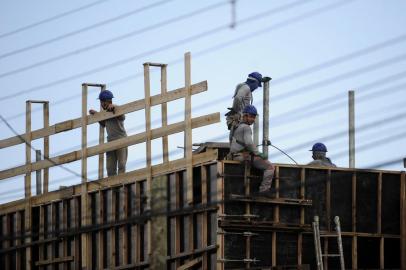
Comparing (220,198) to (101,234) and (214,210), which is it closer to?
(214,210)

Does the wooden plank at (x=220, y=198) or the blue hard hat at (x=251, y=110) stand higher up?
the blue hard hat at (x=251, y=110)

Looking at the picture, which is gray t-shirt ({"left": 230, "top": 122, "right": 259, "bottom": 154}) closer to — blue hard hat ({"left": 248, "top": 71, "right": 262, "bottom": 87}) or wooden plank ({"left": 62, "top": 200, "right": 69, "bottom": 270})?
blue hard hat ({"left": 248, "top": 71, "right": 262, "bottom": 87})

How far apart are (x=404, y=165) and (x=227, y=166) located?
4.26 m

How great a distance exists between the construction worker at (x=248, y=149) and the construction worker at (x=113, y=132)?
12.7 feet

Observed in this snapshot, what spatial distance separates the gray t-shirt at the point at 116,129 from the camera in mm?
34875

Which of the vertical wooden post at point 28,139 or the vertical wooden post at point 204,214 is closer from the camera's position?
the vertical wooden post at point 204,214

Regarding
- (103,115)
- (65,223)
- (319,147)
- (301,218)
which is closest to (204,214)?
(301,218)

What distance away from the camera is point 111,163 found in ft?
115

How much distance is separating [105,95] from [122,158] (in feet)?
4.75

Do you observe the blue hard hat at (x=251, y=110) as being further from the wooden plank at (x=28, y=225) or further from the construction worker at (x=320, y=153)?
the wooden plank at (x=28, y=225)

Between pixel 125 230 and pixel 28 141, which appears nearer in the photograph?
pixel 125 230

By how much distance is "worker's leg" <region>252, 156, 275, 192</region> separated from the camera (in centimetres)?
3155

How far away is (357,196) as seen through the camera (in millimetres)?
33344

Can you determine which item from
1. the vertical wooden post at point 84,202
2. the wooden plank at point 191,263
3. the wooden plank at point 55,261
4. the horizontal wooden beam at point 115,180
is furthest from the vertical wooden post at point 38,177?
the wooden plank at point 191,263
